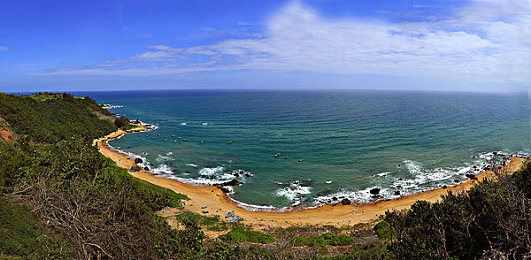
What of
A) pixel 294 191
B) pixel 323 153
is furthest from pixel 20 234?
pixel 323 153

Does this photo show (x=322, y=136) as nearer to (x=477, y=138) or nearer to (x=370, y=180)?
(x=370, y=180)

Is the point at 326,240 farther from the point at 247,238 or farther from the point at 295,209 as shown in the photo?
the point at 295,209

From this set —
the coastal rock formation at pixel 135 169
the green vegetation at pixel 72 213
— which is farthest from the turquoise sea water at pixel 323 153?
the green vegetation at pixel 72 213

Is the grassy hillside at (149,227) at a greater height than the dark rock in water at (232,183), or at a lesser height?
greater

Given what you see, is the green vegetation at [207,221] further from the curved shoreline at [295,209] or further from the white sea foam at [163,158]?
the white sea foam at [163,158]

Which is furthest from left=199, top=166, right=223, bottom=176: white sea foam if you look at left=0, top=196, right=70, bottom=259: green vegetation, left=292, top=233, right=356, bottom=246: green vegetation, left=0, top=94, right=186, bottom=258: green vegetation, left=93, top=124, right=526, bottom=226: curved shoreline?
left=0, top=196, right=70, bottom=259: green vegetation
